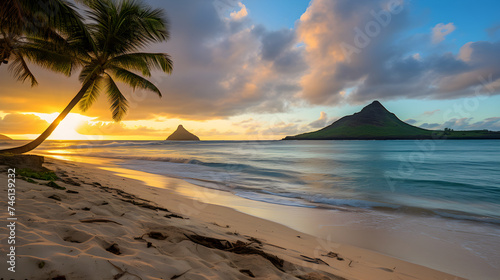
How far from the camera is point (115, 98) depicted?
41.2 feet

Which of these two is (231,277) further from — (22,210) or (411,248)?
(411,248)

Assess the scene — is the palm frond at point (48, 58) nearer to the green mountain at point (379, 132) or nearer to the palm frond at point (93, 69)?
the palm frond at point (93, 69)

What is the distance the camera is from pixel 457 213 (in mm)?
7418

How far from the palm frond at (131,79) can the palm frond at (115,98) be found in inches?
19.7

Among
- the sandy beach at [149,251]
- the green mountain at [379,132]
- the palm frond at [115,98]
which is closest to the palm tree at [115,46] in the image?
the palm frond at [115,98]

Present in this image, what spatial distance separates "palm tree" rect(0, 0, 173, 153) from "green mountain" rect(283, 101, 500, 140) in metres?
169

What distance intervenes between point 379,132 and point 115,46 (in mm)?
185720

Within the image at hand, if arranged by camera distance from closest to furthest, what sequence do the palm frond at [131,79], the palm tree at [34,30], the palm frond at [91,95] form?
the palm tree at [34,30] → the palm frond at [131,79] → the palm frond at [91,95]

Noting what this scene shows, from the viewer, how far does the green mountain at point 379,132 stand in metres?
142

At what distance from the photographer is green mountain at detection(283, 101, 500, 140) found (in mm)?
142000

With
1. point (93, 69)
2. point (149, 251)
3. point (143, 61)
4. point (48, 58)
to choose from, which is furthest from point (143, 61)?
point (149, 251)

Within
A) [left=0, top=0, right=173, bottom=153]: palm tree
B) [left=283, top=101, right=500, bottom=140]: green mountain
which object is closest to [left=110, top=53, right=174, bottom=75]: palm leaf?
[left=0, top=0, right=173, bottom=153]: palm tree

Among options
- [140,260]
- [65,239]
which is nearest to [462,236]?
[140,260]

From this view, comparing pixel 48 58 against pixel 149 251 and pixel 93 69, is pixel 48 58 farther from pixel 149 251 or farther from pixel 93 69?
pixel 149 251
